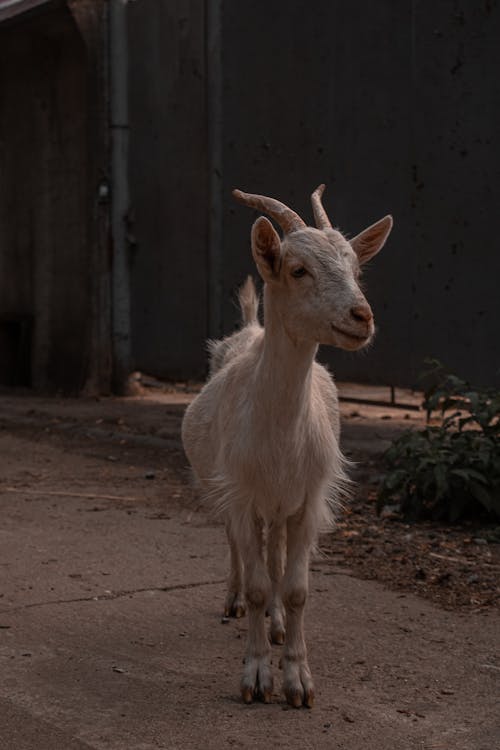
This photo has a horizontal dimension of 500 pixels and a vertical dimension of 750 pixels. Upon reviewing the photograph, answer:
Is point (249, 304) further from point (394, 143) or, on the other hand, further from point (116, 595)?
point (394, 143)

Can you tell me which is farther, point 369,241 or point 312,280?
point 369,241

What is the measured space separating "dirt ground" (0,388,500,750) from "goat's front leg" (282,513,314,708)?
8cm

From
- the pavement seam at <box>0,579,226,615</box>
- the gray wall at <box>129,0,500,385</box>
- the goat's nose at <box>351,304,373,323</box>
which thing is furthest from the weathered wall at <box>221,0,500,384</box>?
the goat's nose at <box>351,304,373,323</box>

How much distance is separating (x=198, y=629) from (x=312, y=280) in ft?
5.34

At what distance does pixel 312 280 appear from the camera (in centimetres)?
418

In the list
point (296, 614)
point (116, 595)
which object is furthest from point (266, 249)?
point (116, 595)

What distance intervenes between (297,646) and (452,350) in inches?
188

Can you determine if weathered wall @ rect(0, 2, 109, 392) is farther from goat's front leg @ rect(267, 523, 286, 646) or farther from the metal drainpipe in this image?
goat's front leg @ rect(267, 523, 286, 646)

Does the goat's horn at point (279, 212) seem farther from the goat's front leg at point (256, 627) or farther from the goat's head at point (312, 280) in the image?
the goat's front leg at point (256, 627)

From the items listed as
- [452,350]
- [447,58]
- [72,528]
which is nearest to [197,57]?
[447,58]

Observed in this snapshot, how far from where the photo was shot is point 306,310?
13.7 ft

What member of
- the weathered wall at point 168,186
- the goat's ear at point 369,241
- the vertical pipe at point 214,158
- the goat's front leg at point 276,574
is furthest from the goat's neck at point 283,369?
the weathered wall at point 168,186

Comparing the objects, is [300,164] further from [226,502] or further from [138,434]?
[226,502]

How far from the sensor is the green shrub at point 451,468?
6418mm
